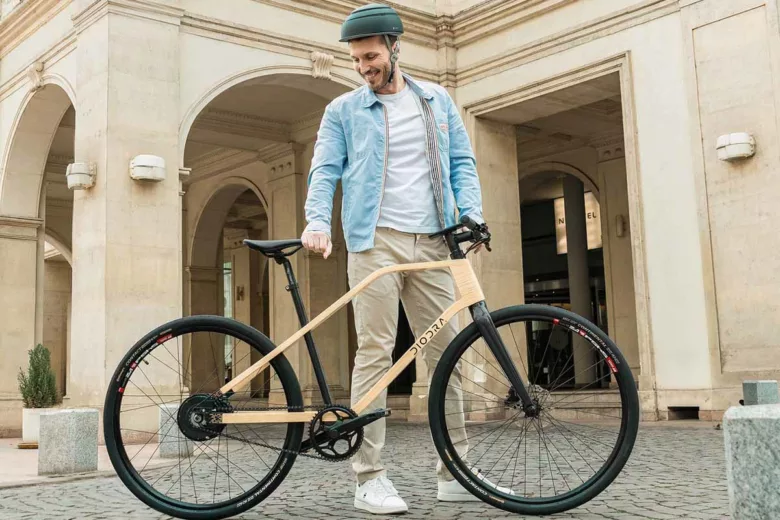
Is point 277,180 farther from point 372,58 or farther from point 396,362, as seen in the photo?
point 396,362

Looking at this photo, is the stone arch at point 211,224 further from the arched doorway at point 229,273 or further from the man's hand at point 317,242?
the man's hand at point 317,242

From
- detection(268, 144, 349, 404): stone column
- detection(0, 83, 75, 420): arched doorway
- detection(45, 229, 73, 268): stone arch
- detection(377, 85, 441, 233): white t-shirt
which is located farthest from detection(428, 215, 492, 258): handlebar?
detection(45, 229, 73, 268): stone arch

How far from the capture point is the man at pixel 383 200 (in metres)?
3.62

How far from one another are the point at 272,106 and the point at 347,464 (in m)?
9.82

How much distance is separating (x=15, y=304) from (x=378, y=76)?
10.6m

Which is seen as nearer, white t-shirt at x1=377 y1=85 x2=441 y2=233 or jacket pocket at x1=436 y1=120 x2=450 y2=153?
white t-shirt at x1=377 y1=85 x2=441 y2=233

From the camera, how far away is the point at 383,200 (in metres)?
3.78

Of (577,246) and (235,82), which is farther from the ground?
(235,82)

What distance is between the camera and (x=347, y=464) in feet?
19.6

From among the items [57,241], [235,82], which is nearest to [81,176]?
[235,82]

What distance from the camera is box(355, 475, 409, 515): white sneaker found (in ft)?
11.5

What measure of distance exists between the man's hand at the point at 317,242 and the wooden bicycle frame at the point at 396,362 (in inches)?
7.9

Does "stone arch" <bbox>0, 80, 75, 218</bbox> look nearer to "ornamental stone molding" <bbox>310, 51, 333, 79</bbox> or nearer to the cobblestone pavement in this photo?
"ornamental stone molding" <bbox>310, 51, 333, 79</bbox>

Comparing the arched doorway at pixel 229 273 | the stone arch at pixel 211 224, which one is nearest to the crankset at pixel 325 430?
the arched doorway at pixel 229 273
